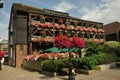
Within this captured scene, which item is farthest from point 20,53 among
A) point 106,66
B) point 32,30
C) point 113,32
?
point 113,32

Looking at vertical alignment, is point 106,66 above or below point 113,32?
below

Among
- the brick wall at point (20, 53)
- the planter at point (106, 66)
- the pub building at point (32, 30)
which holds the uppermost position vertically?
the pub building at point (32, 30)

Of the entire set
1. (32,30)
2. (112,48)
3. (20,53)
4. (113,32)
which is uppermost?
(113,32)

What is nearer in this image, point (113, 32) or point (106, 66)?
point (106, 66)

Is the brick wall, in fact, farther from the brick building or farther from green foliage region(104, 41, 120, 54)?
the brick building

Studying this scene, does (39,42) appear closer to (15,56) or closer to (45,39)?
(45,39)

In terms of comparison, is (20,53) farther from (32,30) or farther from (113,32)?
(113,32)

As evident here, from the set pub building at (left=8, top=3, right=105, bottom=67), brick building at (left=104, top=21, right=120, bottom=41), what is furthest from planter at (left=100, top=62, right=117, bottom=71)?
brick building at (left=104, top=21, right=120, bottom=41)

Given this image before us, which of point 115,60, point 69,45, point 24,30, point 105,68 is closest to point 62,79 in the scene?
point 69,45

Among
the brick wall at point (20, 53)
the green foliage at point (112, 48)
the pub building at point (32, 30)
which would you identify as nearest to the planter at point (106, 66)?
the green foliage at point (112, 48)

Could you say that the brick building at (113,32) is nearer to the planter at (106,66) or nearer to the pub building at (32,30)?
the pub building at (32,30)

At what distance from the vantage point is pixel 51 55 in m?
18.3

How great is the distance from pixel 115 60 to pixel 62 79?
915 cm

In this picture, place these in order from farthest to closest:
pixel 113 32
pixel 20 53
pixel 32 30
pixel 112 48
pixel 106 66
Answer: pixel 113 32, pixel 32 30, pixel 20 53, pixel 112 48, pixel 106 66
